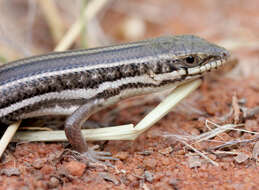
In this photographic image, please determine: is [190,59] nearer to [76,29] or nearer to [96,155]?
[96,155]

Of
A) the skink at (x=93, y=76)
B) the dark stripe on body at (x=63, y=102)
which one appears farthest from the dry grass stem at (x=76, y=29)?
the dark stripe on body at (x=63, y=102)

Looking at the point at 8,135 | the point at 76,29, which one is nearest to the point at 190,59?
the point at 8,135

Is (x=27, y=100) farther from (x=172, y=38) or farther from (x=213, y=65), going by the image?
(x=213, y=65)

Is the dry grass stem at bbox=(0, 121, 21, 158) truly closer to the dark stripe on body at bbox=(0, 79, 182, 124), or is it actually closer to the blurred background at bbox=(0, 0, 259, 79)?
the dark stripe on body at bbox=(0, 79, 182, 124)

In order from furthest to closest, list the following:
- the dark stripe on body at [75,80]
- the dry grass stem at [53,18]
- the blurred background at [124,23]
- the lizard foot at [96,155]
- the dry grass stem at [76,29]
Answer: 1. the dry grass stem at [53,18]
2. the blurred background at [124,23]
3. the dry grass stem at [76,29]
4. the dark stripe on body at [75,80]
5. the lizard foot at [96,155]

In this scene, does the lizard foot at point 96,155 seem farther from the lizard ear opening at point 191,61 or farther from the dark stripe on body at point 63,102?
the lizard ear opening at point 191,61
